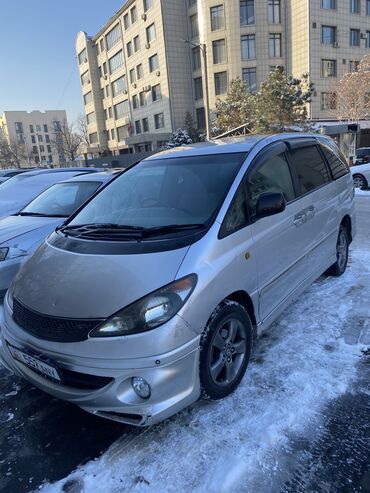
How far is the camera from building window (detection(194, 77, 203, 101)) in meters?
40.9

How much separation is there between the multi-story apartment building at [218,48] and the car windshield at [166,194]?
3102 centimetres

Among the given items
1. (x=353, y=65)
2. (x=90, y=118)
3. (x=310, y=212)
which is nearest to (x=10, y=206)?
(x=310, y=212)

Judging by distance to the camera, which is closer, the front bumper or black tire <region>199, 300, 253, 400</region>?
the front bumper

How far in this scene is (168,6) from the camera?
39281 millimetres

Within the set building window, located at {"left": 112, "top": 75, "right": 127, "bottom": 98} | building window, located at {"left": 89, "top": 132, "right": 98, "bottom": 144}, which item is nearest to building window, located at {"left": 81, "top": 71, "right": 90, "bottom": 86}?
building window, located at {"left": 89, "top": 132, "right": 98, "bottom": 144}

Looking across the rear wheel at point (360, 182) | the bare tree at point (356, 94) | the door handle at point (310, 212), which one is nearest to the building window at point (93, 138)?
the bare tree at point (356, 94)

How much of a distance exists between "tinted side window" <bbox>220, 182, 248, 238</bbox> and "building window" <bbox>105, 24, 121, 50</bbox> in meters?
54.5

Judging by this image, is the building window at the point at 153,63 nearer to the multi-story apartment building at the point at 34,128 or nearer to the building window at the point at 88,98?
the building window at the point at 88,98

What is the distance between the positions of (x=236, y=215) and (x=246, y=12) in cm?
4039

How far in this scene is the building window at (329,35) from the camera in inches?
1431

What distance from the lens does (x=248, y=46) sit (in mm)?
36969

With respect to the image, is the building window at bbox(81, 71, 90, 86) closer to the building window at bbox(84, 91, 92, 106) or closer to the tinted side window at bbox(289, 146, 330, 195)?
the building window at bbox(84, 91, 92, 106)

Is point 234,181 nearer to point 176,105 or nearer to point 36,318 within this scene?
point 36,318

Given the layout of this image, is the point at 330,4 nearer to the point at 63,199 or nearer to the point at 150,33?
the point at 150,33
